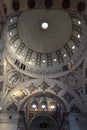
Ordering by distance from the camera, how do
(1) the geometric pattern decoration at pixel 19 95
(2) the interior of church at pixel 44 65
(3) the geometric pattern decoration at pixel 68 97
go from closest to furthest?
(2) the interior of church at pixel 44 65
(3) the geometric pattern decoration at pixel 68 97
(1) the geometric pattern decoration at pixel 19 95

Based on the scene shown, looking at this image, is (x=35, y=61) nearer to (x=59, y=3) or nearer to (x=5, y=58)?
(x=5, y=58)

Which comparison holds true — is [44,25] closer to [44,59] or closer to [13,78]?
[44,59]

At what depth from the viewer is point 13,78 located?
2364 cm

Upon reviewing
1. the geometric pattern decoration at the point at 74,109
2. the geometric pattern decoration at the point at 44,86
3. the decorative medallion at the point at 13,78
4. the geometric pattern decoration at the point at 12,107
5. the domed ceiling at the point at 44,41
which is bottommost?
the geometric pattern decoration at the point at 74,109

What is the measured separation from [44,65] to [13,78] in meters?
3.65

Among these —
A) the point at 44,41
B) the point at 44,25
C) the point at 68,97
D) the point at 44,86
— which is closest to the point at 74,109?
the point at 68,97

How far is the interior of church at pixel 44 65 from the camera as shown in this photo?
22453 millimetres

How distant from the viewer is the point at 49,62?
25203 millimetres

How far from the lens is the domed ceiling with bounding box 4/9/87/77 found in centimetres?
2352

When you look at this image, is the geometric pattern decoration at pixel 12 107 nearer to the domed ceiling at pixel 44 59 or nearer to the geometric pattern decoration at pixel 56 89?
the domed ceiling at pixel 44 59

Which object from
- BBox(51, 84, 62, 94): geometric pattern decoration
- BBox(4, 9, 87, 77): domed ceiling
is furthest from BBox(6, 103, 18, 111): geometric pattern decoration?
BBox(51, 84, 62, 94): geometric pattern decoration

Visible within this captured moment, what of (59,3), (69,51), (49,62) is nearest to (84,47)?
(69,51)

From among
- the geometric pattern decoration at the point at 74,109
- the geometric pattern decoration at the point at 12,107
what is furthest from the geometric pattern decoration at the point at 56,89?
the geometric pattern decoration at the point at 12,107

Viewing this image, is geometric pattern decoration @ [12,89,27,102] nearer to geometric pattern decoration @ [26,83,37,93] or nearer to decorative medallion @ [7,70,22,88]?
geometric pattern decoration @ [26,83,37,93]
